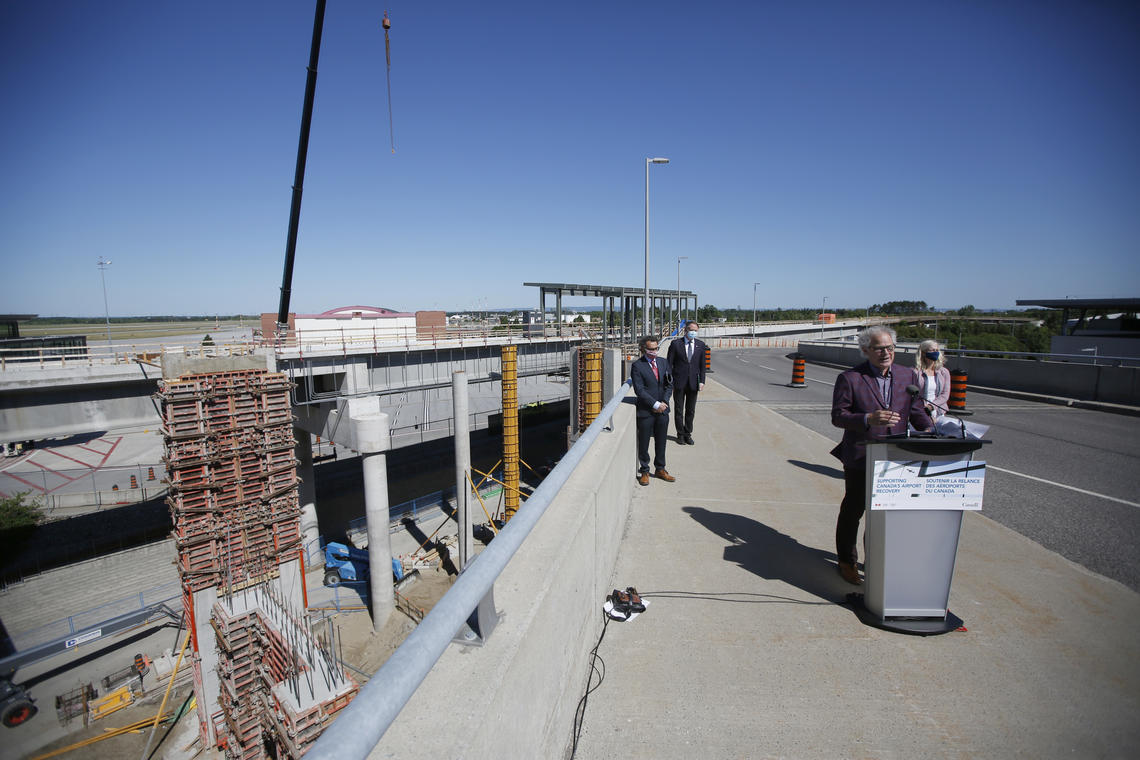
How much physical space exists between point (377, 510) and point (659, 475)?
614 inches

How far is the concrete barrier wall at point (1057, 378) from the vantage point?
43.2 feet

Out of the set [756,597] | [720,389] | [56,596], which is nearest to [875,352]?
[756,597]

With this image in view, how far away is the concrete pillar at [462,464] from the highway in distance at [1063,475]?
11380mm

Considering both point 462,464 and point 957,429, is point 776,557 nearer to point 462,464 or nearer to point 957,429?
point 957,429

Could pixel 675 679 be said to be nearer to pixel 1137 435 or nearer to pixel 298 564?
pixel 1137 435

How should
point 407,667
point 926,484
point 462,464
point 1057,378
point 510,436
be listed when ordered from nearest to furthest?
point 407,667 < point 926,484 < point 1057,378 < point 510,436 < point 462,464

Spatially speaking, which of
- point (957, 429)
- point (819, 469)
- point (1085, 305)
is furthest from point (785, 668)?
point (1085, 305)

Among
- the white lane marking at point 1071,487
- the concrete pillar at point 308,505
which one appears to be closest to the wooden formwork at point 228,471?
the concrete pillar at point 308,505

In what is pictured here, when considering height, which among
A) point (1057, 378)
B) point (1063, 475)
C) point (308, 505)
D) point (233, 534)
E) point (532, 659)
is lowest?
point (308, 505)

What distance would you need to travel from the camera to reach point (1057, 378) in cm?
1492

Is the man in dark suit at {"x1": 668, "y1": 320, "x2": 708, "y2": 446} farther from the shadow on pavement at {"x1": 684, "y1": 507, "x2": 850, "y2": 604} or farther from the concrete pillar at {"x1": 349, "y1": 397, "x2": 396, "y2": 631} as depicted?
the concrete pillar at {"x1": 349, "y1": 397, "x2": 396, "y2": 631}

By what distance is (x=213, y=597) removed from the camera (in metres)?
14.5

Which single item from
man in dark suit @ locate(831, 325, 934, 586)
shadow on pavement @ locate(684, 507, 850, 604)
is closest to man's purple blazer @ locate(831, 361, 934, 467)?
man in dark suit @ locate(831, 325, 934, 586)

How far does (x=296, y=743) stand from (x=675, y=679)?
11.1 meters
